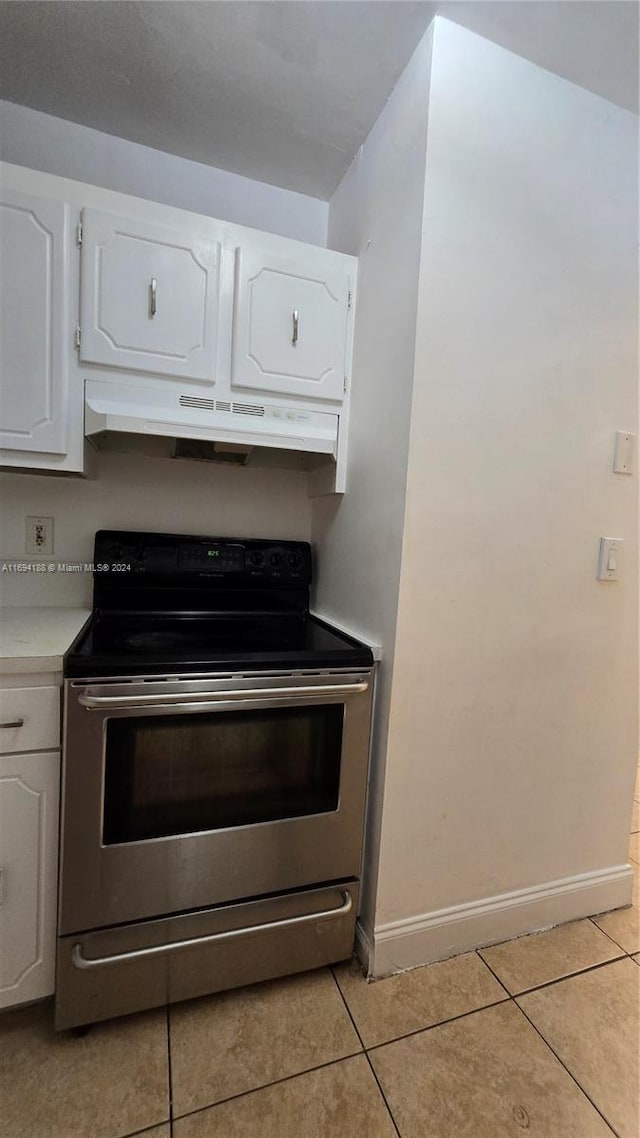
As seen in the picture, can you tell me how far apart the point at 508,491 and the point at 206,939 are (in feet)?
4.66

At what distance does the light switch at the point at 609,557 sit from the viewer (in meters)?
1.50

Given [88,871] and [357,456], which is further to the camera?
[357,456]

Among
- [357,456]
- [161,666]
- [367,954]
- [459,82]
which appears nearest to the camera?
[161,666]

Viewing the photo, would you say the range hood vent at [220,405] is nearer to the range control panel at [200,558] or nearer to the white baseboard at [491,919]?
the range control panel at [200,558]

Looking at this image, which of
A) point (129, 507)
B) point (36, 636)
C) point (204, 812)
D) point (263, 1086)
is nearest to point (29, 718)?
point (36, 636)

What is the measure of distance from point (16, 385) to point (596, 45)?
1763 mm

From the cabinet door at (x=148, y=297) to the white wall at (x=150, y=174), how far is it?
18.7 inches

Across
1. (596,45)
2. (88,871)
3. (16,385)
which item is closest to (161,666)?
(88,871)

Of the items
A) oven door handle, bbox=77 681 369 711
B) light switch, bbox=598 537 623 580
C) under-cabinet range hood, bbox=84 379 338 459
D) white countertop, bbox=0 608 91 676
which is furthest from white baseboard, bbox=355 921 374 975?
under-cabinet range hood, bbox=84 379 338 459

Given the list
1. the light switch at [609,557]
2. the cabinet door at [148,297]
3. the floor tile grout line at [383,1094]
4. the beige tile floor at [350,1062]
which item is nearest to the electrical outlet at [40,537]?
the cabinet door at [148,297]

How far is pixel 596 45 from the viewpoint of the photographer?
1.25 meters

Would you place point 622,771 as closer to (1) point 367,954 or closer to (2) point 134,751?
Result: (1) point 367,954

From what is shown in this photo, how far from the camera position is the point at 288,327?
152cm

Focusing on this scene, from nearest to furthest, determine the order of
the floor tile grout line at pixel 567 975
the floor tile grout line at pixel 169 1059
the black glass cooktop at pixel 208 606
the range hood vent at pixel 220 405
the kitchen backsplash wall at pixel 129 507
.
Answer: the floor tile grout line at pixel 169 1059 → the black glass cooktop at pixel 208 606 → the floor tile grout line at pixel 567 975 → the range hood vent at pixel 220 405 → the kitchen backsplash wall at pixel 129 507
